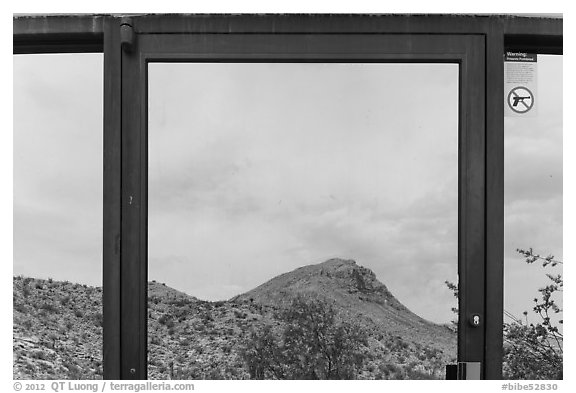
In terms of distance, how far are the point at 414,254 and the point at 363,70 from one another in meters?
0.64

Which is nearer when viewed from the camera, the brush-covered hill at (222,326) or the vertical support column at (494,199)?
the vertical support column at (494,199)

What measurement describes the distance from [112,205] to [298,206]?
1.96 ft

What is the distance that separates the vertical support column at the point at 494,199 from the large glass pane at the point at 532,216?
73mm

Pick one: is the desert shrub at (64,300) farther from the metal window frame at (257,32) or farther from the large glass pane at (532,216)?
the large glass pane at (532,216)

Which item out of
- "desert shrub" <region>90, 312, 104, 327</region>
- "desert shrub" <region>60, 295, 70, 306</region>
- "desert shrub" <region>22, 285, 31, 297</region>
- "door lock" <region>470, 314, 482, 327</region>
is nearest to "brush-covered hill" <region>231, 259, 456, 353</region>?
"door lock" <region>470, 314, 482, 327</region>

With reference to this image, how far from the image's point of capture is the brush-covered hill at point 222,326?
1814mm

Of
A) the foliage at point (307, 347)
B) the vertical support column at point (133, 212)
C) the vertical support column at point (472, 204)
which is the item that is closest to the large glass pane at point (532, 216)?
the vertical support column at point (472, 204)

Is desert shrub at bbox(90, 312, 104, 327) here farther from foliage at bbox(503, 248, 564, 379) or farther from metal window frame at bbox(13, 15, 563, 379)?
foliage at bbox(503, 248, 564, 379)

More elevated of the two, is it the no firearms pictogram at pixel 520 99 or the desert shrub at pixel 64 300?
the no firearms pictogram at pixel 520 99

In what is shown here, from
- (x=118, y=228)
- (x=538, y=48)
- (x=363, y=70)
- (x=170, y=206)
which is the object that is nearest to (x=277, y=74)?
(x=363, y=70)

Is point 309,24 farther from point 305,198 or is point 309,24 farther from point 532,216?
point 532,216

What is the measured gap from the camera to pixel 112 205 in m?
1.70
